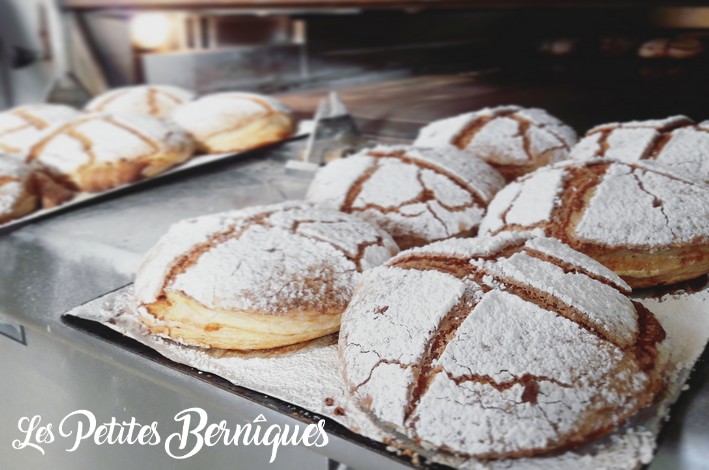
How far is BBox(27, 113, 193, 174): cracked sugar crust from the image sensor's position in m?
2.33

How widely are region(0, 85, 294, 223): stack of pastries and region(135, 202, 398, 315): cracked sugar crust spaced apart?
91cm

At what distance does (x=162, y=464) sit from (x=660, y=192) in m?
1.25

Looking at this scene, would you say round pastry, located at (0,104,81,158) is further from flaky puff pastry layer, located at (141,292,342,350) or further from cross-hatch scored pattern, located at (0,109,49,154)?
flaky puff pastry layer, located at (141,292,342,350)

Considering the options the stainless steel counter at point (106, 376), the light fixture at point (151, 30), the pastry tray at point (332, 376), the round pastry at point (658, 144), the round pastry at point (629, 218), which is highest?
the light fixture at point (151, 30)

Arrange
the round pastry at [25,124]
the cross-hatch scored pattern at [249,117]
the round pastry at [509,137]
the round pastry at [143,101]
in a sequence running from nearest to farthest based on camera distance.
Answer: the round pastry at [509,137] → the round pastry at [25,124] → the cross-hatch scored pattern at [249,117] → the round pastry at [143,101]

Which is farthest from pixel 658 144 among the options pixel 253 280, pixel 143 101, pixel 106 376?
pixel 143 101

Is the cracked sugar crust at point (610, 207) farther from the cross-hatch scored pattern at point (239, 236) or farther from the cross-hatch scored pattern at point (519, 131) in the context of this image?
the cross-hatch scored pattern at point (519, 131)

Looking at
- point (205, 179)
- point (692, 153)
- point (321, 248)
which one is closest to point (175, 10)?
point (205, 179)

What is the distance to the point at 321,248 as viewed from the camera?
1.39 m

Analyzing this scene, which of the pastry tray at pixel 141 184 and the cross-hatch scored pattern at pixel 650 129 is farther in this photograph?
the pastry tray at pixel 141 184

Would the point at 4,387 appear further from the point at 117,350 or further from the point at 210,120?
the point at 210,120

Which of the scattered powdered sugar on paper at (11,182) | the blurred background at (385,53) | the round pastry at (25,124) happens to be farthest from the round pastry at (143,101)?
the scattered powdered sugar on paper at (11,182)

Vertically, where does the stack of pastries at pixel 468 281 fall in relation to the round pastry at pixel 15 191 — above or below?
above

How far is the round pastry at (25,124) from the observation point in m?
2.56
